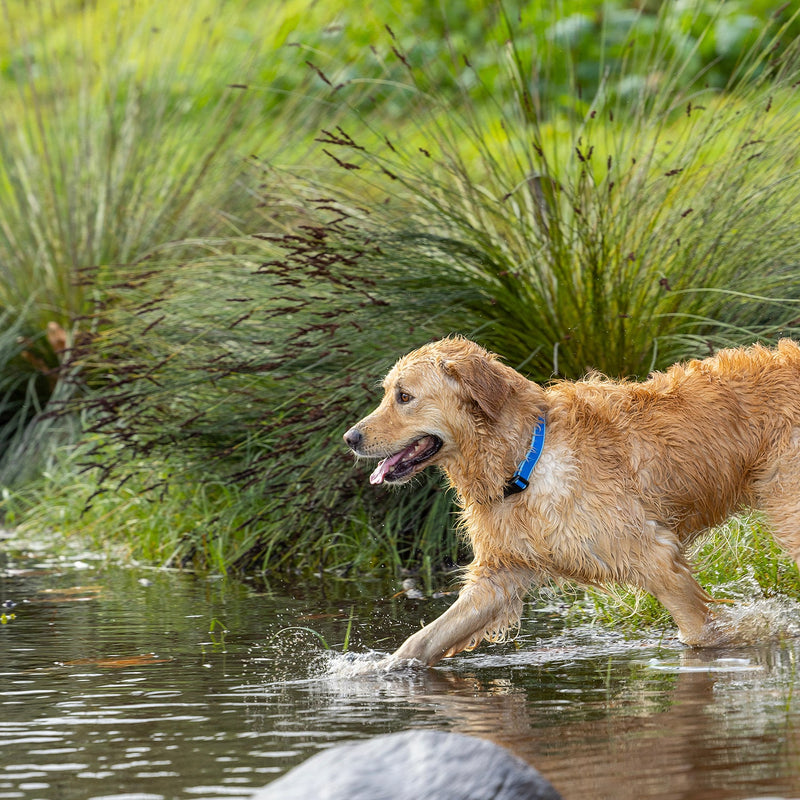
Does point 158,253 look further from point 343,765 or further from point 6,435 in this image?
point 343,765

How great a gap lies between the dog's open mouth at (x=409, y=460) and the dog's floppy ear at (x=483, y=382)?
10.7 inches

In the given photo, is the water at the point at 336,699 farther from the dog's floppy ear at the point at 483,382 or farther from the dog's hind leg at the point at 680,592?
the dog's floppy ear at the point at 483,382

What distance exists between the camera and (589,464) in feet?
17.0

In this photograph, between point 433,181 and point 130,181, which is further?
point 130,181

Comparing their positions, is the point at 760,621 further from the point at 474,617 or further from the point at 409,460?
the point at 409,460

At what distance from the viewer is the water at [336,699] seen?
365cm

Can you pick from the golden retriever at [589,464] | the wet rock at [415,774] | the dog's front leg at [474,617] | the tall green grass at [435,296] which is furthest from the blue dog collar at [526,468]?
the wet rock at [415,774]

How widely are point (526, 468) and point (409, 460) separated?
0.52 m

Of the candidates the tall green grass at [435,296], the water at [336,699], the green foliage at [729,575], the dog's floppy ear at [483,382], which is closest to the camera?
the water at [336,699]

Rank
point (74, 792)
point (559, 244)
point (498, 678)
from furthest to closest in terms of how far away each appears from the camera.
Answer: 1. point (559, 244)
2. point (498, 678)
3. point (74, 792)

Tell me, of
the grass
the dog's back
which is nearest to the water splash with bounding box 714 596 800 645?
the grass

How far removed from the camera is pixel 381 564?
7586 millimetres

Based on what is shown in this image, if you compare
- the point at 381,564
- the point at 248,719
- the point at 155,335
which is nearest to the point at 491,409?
the point at 248,719

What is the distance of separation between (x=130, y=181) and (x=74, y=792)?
7.41 meters
